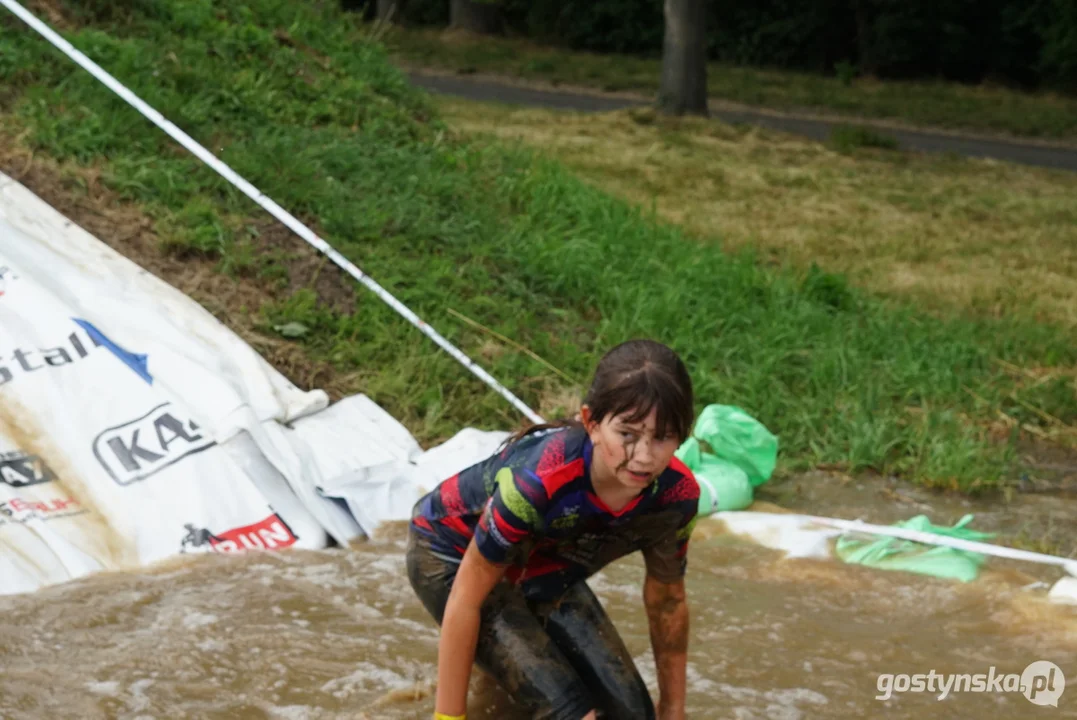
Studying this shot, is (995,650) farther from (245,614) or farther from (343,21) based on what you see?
(343,21)

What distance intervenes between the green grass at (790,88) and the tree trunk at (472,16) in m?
1.04

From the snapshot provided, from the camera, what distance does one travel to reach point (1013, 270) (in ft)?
29.0

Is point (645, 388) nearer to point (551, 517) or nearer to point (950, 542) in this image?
point (551, 517)

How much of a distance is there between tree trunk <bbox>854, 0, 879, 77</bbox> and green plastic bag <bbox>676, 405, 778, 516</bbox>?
19773 millimetres

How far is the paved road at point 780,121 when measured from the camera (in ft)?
51.9

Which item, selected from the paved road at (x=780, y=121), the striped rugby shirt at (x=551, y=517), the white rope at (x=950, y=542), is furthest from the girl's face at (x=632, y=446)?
the paved road at (x=780, y=121)

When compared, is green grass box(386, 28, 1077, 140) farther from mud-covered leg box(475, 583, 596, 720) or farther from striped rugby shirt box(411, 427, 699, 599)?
mud-covered leg box(475, 583, 596, 720)

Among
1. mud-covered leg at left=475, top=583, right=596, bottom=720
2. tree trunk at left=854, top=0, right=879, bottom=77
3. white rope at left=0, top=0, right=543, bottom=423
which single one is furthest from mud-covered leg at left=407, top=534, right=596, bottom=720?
tree trunk at left=854, top=0, right=879, bottom=77

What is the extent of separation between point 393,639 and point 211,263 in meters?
2.80

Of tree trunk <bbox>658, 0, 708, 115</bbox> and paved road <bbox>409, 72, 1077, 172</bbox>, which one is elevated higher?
tree trunk <bbox>658, 0, 708, 115</bbox>

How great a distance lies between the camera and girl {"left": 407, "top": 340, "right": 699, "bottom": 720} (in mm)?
2721

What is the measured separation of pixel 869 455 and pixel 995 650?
1.80 m

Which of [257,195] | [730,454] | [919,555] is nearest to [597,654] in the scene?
[919,555]

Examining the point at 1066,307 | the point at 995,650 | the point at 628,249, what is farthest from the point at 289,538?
the point at 1066,307
